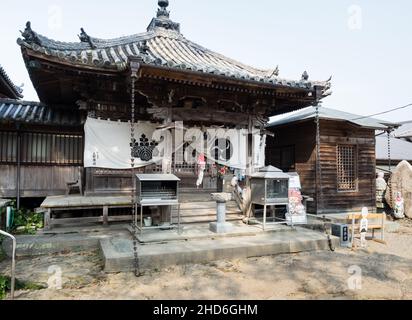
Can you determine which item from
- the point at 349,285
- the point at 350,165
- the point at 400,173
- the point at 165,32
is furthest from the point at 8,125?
the point at 400,173

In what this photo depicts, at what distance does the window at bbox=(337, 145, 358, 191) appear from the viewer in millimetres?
14203

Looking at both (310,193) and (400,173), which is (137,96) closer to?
(310,193)

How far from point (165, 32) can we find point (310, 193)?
9.73m

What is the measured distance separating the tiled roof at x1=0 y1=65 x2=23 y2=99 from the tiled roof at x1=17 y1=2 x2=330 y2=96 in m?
4.53

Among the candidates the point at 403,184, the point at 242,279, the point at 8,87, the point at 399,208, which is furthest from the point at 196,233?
the point at 8,87

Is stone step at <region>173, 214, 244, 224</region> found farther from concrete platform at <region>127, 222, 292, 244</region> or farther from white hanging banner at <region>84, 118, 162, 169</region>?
white hanging banner at <region>84, 118, 162, 169</region>

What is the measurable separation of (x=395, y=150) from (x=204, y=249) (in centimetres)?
2069

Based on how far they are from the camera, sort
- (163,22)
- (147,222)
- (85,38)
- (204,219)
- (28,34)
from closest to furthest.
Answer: (28,34)
(147,222)
(204,219)
(85,38)
(163,22)

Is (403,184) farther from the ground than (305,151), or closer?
closer

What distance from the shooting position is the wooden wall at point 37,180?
11.0m

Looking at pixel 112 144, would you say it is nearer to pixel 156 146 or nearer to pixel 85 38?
pixel 156 146

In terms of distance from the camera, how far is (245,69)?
12961mm

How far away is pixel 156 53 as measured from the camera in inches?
448

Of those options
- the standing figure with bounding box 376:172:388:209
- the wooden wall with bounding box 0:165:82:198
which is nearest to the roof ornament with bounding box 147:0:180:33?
the wooden wall with bounding box 0:165:82:198
